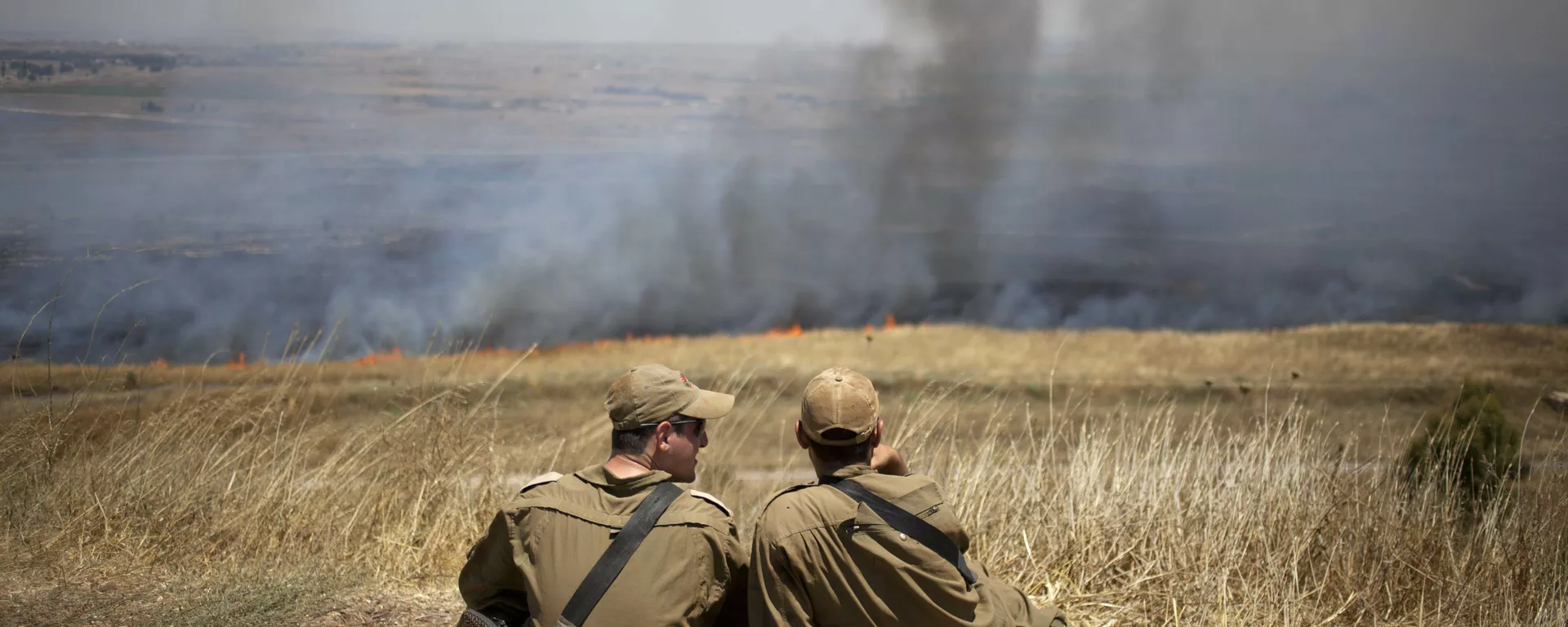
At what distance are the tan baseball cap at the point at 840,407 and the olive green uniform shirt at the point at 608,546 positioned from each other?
366 millimetres

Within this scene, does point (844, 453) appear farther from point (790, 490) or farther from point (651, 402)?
point (651, 402)

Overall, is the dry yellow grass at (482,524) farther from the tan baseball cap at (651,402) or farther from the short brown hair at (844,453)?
the short brown hair at (844,453)

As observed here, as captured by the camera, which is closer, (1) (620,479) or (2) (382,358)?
(1) (620,479)

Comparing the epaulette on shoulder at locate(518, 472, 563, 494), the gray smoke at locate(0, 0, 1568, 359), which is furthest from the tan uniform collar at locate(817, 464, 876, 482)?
the gray smoke at locate(0, 0, 1568, 359)

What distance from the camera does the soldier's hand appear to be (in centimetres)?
334

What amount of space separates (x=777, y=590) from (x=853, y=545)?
235 mm

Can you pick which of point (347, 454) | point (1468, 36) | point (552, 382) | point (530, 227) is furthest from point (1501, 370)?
point (347, 454)

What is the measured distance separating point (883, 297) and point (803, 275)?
2857 mm

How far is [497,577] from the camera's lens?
3.20m

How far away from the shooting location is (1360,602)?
5.47 metres

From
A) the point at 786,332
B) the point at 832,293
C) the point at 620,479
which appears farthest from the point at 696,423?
the point at 832,293

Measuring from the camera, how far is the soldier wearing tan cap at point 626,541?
2.97 m

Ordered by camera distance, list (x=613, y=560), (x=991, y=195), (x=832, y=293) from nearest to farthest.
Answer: (x=613, y=560)
(x=832, y=293)
(x=991, y=195)

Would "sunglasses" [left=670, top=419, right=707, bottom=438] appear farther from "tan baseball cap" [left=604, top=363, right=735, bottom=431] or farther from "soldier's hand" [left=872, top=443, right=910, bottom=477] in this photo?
"soldier's hand" [left=872, top=443, right=910, bottom=477]
